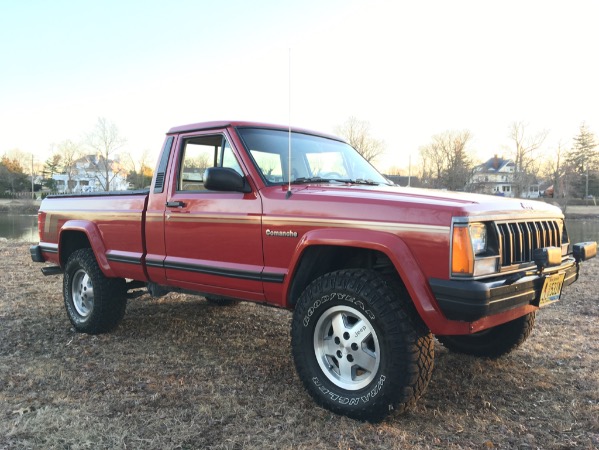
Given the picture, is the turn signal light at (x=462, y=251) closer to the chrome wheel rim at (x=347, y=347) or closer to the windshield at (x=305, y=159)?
the chrome wheel rim at (x=347, y=347)

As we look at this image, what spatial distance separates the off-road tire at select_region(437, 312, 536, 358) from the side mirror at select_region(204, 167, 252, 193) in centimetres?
240

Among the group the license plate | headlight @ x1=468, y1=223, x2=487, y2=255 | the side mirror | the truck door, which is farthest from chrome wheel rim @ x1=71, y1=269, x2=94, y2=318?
the license plate

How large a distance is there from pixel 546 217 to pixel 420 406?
5.37 feet

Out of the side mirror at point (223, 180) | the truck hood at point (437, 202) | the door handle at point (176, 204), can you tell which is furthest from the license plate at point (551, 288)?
the door handle at point (176, 204)

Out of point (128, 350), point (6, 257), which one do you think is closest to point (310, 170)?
point (128, 350)

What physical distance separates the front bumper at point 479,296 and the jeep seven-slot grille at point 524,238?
6.2 inches

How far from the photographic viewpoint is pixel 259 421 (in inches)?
123

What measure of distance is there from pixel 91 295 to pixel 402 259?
147 inches

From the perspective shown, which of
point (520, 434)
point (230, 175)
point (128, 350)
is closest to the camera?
point (520, 434)

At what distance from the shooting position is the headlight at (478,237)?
2828mm

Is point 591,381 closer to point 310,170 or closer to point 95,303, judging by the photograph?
point 310,170

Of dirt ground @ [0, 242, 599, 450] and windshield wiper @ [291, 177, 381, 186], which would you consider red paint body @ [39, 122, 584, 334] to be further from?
dirt ground @ [0, 242, 599, 450]

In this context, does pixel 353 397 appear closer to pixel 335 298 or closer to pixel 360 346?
pixel 360 346

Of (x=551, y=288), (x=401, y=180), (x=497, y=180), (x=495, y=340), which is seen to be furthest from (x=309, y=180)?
(x=497, y=180)
